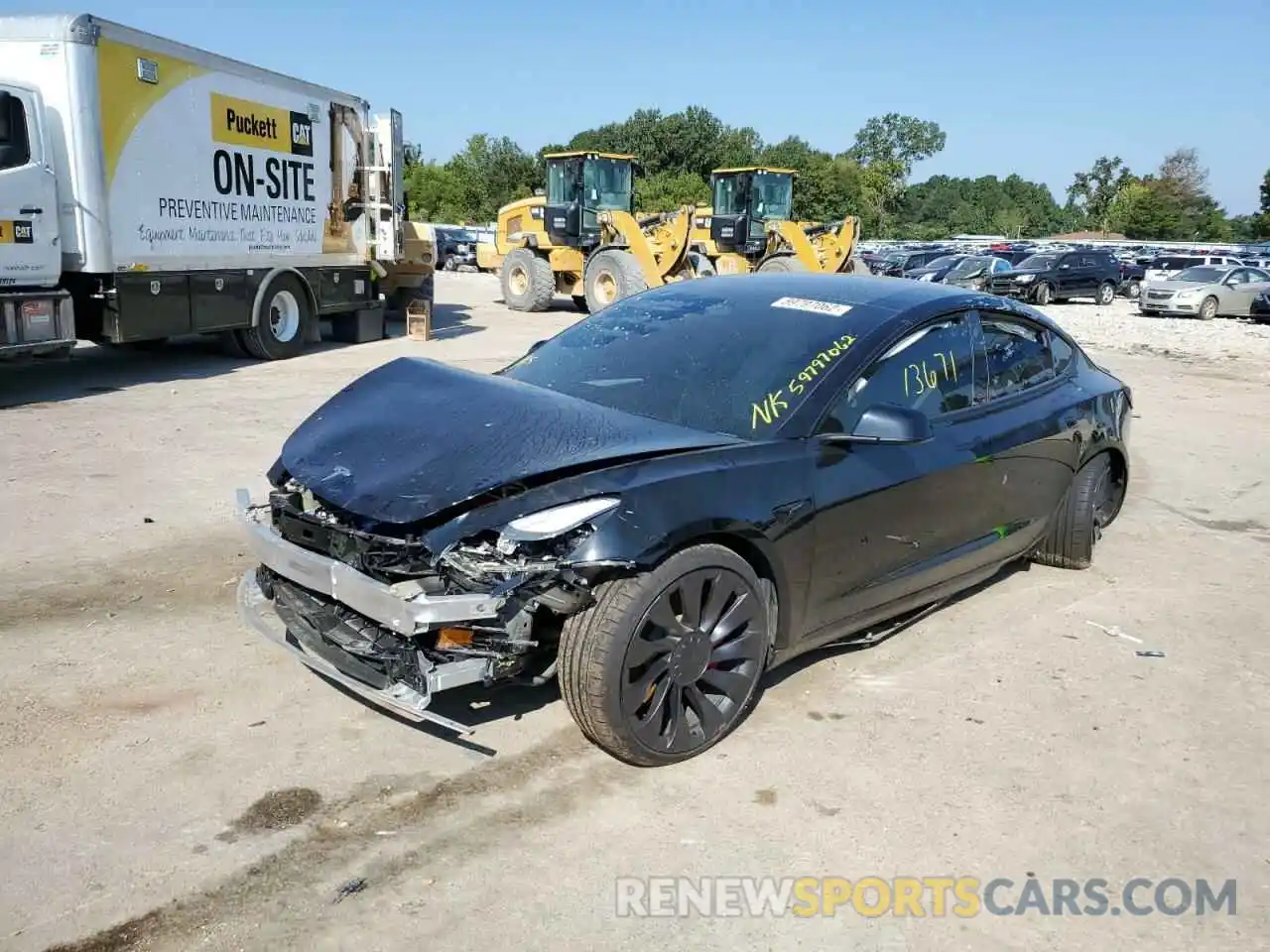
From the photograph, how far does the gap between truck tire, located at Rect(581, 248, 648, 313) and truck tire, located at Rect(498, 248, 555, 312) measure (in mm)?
1034

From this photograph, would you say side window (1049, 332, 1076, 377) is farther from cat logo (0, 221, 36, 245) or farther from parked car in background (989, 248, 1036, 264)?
parked car in background (989, 248, 1036, 264)

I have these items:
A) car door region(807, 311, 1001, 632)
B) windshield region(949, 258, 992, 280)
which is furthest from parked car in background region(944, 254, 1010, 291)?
car door region(807, 311, 1001, 632)

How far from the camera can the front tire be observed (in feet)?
10.5

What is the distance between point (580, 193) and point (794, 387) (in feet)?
59.0

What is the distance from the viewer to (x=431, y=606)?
3061mm

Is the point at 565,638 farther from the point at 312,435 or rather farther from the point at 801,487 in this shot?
the point at 312,435

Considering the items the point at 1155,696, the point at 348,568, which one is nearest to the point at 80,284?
the point at 348,568

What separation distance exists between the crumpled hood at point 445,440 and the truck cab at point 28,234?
24.2ft

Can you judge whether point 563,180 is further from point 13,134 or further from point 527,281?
point 13,134

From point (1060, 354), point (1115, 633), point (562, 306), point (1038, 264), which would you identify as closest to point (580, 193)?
point (562, 306)

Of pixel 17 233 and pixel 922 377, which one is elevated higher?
pixel 17 233

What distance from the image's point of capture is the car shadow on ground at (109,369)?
10.5m

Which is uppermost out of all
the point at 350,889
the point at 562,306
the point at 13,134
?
the point at 13,134

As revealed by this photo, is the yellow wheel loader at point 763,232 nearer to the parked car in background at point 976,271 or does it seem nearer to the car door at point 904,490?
the parked car in background at point 976,271
